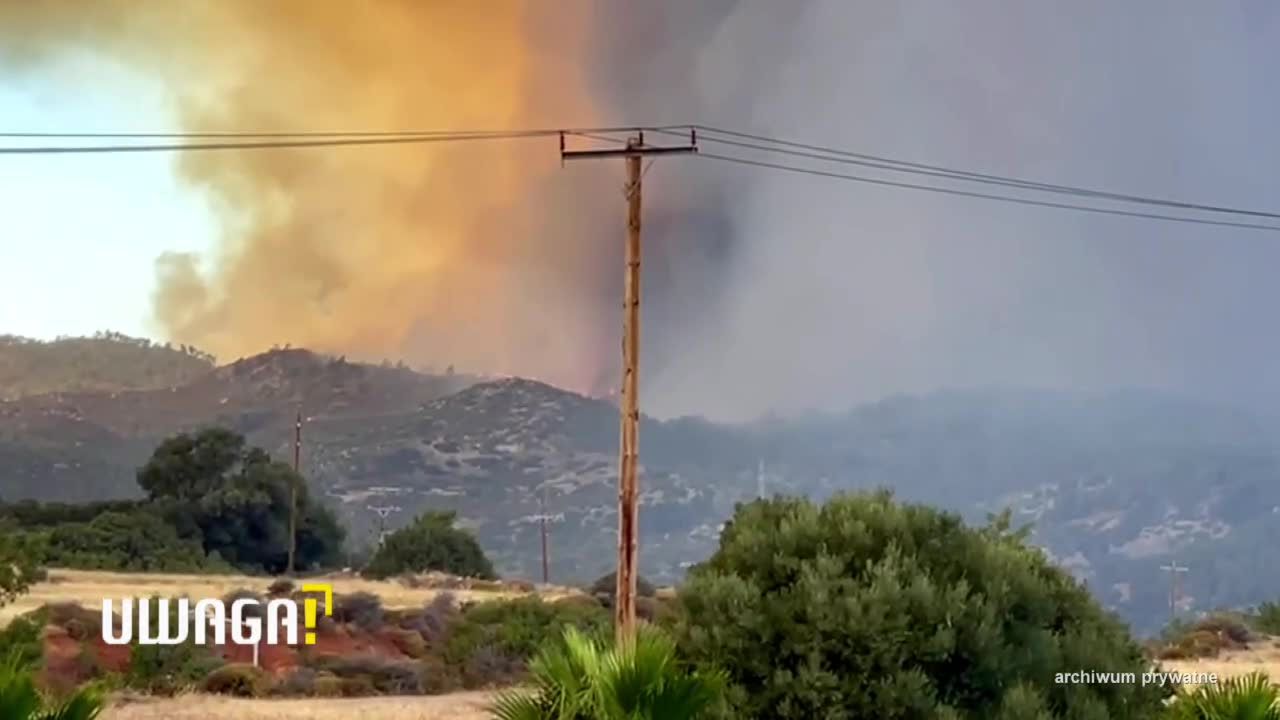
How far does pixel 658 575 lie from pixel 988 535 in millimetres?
75963

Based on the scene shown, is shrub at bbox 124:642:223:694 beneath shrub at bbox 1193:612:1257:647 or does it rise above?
above

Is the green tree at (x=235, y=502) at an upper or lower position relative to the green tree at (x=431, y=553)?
upper

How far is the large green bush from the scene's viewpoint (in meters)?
11.3

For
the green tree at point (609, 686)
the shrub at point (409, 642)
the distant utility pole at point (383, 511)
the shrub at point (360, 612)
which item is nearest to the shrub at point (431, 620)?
the shrub at point (409, 642)

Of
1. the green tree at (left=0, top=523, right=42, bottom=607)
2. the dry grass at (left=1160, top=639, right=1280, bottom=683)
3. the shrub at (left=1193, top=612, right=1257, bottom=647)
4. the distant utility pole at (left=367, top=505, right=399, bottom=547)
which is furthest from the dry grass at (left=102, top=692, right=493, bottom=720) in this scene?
the distant utility pole at (left=367, top=505, right=399, bottom=547)

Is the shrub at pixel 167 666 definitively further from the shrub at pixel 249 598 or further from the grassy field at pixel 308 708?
the shrub at pixel 249 598

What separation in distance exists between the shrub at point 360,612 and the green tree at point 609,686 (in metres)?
34.4

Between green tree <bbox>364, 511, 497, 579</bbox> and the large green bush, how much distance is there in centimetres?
5646

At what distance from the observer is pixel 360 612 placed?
4447 centimetres

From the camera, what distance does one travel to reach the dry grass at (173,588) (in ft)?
149

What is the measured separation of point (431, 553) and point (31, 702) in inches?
2443

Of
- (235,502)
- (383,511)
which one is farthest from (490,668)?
(383,511)

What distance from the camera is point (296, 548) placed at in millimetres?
72688

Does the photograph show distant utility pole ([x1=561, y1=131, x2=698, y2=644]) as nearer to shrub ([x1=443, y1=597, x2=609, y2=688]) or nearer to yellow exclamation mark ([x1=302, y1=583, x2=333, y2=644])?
shrub ([x1=443, y1=597, x2=609, y2=688])
